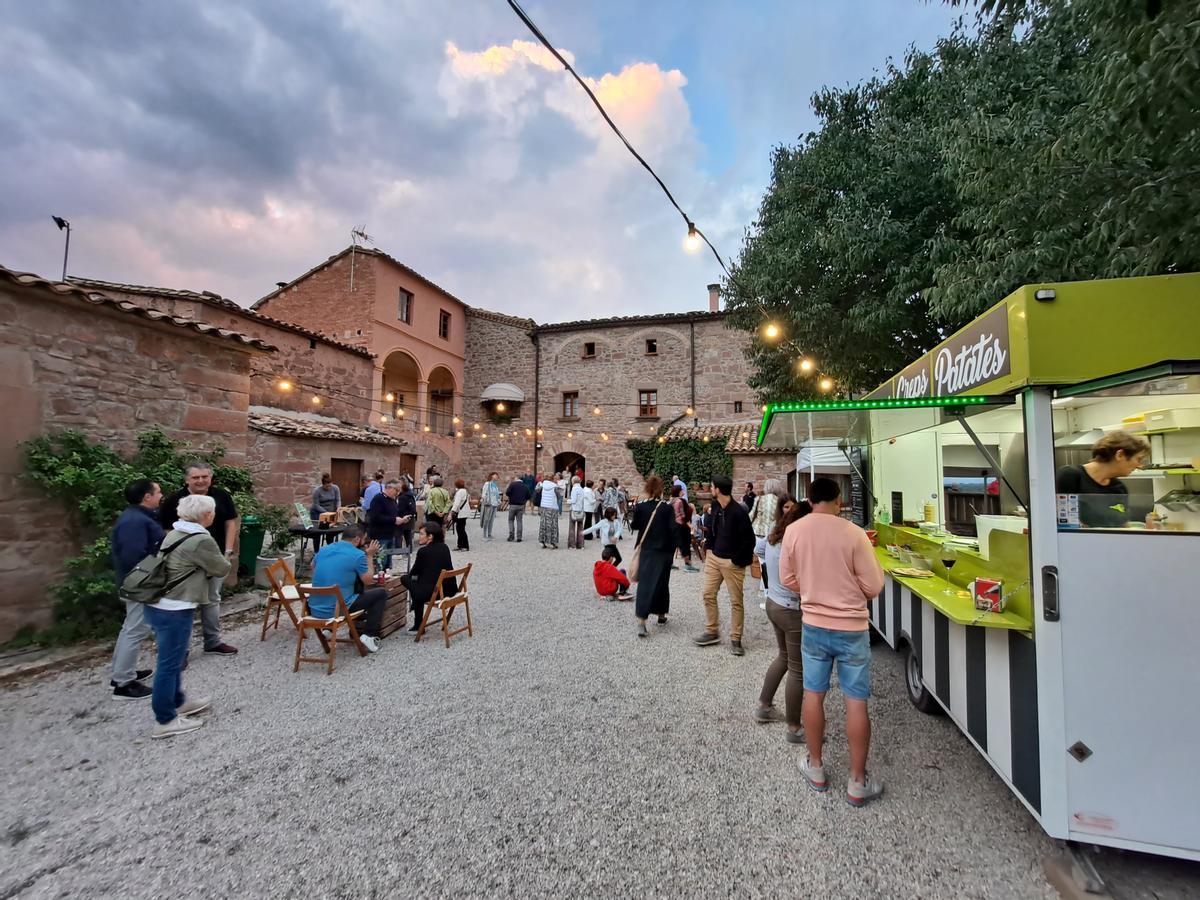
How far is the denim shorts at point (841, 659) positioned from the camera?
103 inches

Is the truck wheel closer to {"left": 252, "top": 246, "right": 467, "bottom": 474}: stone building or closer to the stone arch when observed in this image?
{"left": 252, "top": 246, "right": 467, "bottom": 474}: stone building

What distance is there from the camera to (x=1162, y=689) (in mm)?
1952

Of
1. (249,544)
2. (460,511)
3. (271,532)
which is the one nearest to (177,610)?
(249,544)

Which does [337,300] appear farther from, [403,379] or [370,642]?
[370,642]

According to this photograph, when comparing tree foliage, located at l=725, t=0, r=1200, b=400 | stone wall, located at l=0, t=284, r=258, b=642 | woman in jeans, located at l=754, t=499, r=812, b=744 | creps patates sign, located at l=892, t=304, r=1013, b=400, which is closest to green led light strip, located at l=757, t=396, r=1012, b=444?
creps patates sign, located at l=892, t=304, r=1013, b=400

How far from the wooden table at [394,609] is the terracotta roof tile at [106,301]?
3.76 meters

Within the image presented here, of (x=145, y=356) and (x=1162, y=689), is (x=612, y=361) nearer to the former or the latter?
(x=145, y=356)

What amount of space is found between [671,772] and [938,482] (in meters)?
3.99

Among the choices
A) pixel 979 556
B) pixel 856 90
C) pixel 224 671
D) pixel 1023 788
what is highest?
pixel 856 90

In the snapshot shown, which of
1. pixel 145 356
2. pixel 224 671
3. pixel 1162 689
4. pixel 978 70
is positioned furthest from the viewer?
pixel 978 70

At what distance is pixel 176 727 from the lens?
10.6 feet

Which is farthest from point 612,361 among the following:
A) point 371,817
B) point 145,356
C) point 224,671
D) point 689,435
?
point 371,817

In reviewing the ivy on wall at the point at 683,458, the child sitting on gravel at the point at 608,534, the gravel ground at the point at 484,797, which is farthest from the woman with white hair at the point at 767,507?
the ivy on wall at the point at 683,458

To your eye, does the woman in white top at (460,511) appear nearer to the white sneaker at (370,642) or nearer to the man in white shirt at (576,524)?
the man in white shirt at (576,524)
